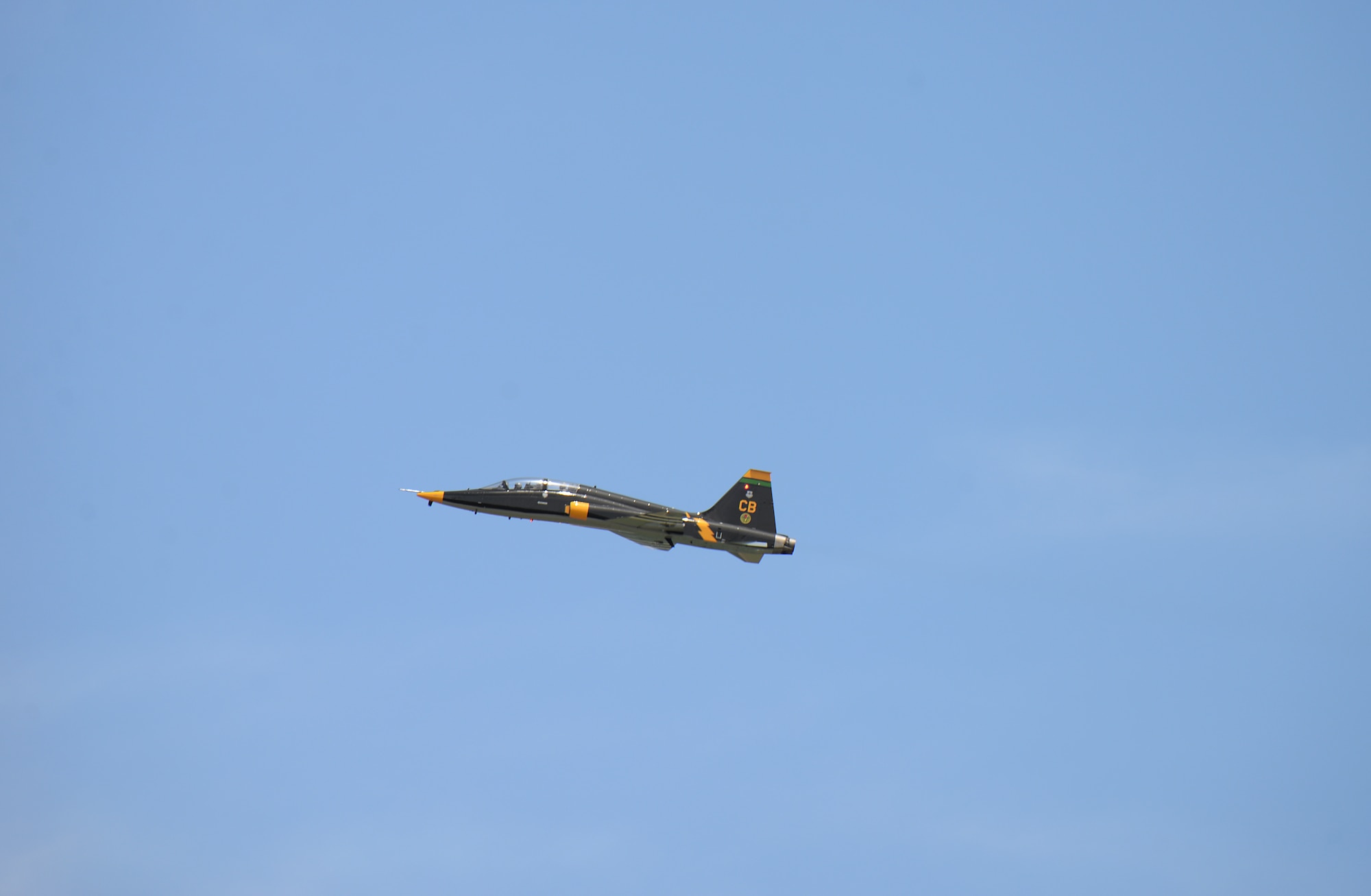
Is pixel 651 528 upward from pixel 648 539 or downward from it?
upward

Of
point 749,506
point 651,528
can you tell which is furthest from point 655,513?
point 749,506

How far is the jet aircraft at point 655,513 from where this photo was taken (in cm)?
5984

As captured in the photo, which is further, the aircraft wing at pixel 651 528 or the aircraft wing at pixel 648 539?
the aircraft wing at pixel 648 539

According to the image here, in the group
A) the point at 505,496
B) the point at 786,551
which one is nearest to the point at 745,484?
the point at 786,551

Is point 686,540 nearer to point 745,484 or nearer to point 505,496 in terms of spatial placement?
point 745,484

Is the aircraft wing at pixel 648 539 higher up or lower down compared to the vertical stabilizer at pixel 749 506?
lower down

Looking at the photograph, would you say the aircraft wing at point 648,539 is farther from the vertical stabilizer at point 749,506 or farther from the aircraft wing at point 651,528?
the vertical stabilizer at point 749,506

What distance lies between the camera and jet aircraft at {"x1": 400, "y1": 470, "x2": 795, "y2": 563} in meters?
59.8

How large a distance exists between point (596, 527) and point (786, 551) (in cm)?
821

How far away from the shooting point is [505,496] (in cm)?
6131

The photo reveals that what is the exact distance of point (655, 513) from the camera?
59719 millimetres

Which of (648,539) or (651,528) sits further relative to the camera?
(648,539)

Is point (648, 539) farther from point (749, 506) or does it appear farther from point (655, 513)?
point (749, 506)

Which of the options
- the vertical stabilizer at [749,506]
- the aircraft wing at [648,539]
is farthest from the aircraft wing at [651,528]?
the vertical stabilizer at [749,506]
